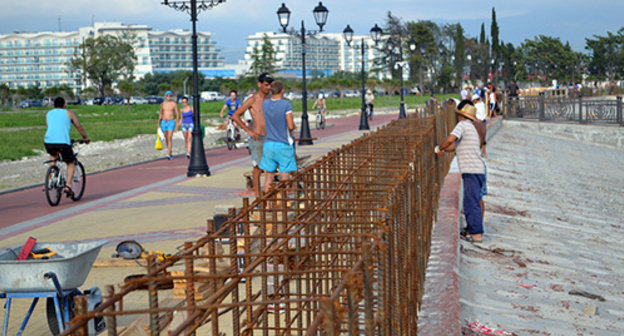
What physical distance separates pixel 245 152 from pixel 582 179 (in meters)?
9.81

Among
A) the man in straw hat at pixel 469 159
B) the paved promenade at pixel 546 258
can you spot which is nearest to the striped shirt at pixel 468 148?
the man in straw hat at pixel 469 159

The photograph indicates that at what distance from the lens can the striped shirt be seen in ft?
29.8

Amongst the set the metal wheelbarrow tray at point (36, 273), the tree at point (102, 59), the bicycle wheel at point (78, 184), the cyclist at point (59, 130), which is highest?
Result: the tree at point (102, 59)

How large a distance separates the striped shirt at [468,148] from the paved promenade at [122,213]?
3.21 metres

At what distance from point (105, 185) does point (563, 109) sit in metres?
25.2

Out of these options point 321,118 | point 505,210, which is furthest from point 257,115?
point 321,118

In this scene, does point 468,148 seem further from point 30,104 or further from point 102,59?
point 30,104

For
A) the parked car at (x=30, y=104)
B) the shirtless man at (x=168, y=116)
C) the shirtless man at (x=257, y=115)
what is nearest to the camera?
the shirtless man at (x=257, y=115)

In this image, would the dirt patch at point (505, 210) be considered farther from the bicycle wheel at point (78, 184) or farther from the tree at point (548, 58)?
the tree at point (548, 58)

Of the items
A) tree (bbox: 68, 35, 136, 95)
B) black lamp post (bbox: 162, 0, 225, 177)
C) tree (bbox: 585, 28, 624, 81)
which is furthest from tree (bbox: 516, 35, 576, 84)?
black lamp post (bbox: 162, 0, 225, 177)

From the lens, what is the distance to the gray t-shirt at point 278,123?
960 centimetres

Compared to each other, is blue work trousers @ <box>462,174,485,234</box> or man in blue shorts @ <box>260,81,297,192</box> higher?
man in blue shorts @ <box>260,81,297,192</box>

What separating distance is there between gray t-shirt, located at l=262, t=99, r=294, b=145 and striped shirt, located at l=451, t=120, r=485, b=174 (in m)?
2.13

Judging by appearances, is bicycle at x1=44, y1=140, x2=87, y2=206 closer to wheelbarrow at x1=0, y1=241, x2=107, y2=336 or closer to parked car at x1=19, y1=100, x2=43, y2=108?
wheelbarrow at x1=0, y1=241, x2=107, y2=336
